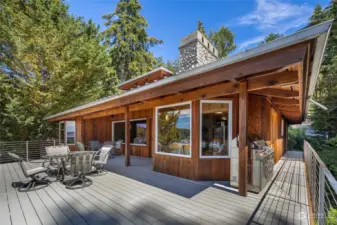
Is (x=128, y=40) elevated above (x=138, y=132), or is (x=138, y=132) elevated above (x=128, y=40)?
(x=128, y=40)

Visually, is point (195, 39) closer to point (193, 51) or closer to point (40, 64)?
point (193, 51)

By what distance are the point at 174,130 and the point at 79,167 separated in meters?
2.76

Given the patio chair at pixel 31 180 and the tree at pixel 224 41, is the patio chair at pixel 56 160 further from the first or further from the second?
the tree at pixel 224 41

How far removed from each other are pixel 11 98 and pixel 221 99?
1306 centimetres

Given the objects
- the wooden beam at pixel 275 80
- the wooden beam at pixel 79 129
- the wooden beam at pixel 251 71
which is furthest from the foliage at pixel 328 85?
the wooden beam at pixel 79 129

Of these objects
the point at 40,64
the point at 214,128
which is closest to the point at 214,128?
the point at 214,128

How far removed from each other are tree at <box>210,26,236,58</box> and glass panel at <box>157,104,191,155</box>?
14.8m

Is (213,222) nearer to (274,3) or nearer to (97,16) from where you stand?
(274,3)

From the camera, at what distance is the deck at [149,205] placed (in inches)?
104

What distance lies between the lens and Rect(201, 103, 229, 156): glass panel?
4594 millimetres

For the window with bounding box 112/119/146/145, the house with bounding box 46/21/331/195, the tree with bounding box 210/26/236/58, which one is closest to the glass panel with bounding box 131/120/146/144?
the window with bounding box 112/119/146/145

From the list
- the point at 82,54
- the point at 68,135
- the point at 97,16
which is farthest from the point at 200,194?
the point at 97,16

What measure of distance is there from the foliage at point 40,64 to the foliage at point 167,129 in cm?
872

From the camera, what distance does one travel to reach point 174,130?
17.4 ft
